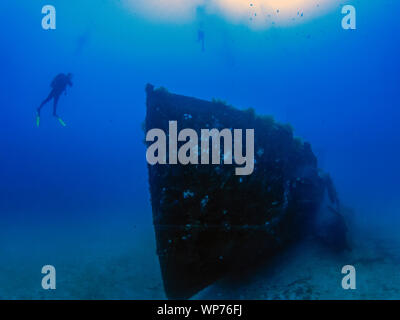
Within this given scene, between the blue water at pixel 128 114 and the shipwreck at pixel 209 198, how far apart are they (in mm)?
1114

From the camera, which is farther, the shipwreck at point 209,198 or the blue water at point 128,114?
the blue water at point 128,114

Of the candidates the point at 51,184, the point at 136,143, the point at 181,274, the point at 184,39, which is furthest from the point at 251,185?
the point at 136,143

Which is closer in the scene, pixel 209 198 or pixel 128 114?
pixel 209 198

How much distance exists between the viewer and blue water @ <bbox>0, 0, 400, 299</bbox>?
35.9 ft

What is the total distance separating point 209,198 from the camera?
418cm

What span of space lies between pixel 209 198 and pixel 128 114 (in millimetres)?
96593

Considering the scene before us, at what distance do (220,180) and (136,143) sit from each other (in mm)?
76086

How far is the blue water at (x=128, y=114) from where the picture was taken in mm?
10953

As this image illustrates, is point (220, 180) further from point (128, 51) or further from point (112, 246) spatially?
point (128, 51)

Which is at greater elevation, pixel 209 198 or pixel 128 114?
pixel 128 114

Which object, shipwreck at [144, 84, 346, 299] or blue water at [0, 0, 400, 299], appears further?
blue water at [0, 0, 400, 299]

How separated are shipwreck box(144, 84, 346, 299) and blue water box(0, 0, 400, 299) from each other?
1.11 metres
